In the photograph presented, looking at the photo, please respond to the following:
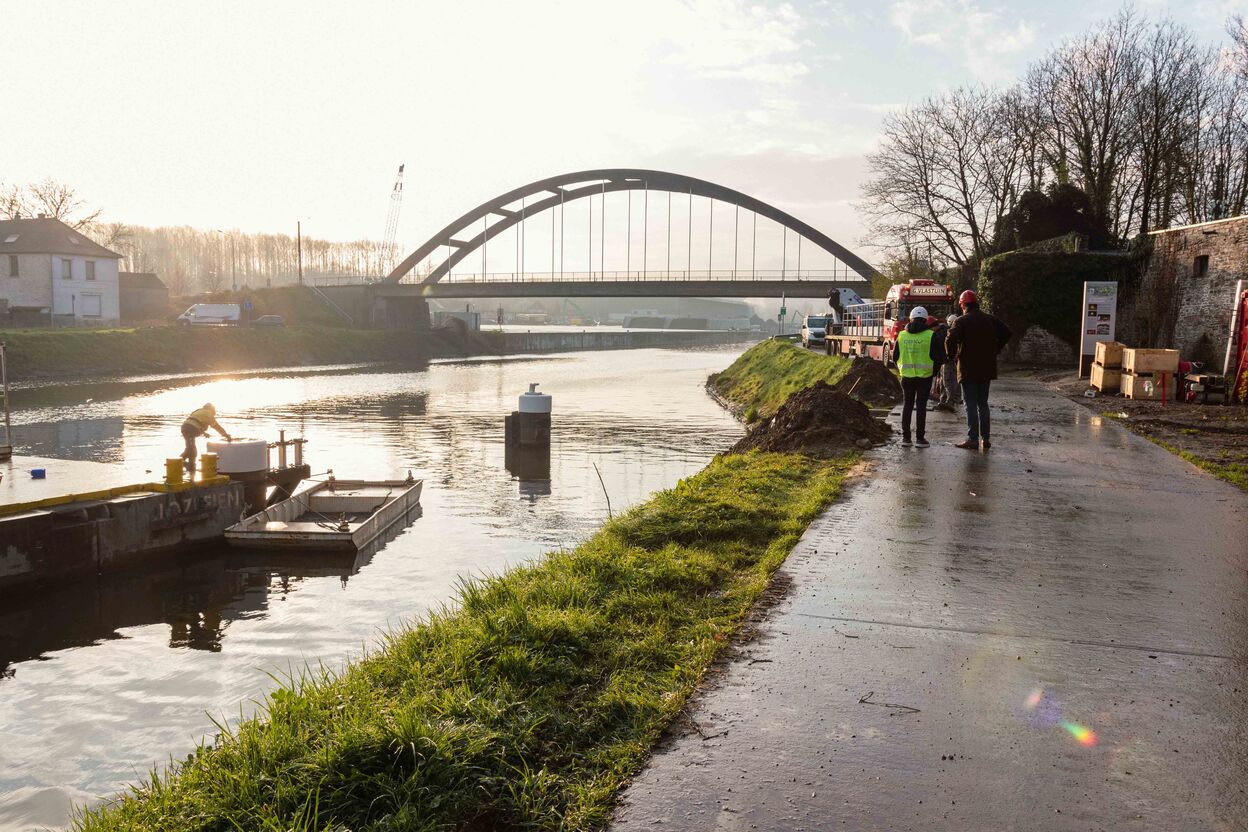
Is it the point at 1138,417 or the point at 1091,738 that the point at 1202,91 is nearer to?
the point at 1138,417

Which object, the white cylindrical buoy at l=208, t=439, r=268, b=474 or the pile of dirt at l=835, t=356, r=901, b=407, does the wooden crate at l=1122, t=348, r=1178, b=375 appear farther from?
the white cylindrical buoy at l=208, t=439, r=268, b=474

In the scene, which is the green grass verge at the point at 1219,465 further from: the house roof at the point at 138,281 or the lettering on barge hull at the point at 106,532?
the house roof at the point at 138,281

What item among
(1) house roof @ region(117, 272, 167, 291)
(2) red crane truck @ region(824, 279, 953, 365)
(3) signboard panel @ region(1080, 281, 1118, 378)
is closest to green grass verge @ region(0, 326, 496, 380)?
(1) house roof @ region(117, 272, 167, 291)

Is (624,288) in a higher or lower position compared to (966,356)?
higher

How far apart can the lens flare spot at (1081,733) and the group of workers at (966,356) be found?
31.5 feet

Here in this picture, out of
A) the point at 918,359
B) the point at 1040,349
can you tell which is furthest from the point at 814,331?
the point at 918,359

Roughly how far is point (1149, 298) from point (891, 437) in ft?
66.9

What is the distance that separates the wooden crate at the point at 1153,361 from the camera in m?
20.4

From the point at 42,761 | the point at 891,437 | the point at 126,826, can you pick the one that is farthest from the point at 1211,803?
the point at 891,437

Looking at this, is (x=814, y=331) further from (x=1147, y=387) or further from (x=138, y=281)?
(x=138, y=281)

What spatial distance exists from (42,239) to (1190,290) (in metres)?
71.2

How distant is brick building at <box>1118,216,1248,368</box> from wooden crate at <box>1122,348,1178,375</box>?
604cm

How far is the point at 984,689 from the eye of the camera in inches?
187

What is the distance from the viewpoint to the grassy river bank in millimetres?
3836
